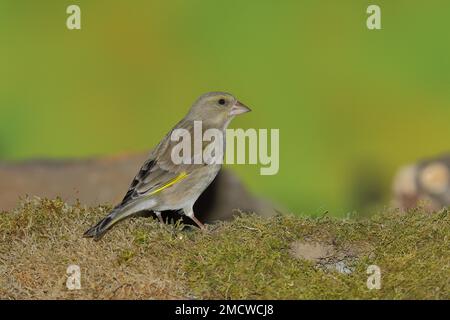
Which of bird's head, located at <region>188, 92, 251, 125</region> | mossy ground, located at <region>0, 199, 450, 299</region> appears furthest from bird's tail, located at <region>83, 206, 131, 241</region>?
bird's head, located at <region>188, 92, 251, 125</region>

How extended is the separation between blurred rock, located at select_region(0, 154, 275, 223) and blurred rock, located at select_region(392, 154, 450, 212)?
1.63 meters

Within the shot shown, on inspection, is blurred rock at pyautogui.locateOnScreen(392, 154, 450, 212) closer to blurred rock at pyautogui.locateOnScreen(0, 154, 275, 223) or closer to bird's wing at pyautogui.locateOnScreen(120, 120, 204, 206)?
blurred rock at pyautogui.locateOnScreen(0, 154, 275, 223)

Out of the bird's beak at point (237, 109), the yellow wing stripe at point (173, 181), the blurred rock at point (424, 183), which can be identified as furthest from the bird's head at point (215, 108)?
the blurred rock at point (424, 183)

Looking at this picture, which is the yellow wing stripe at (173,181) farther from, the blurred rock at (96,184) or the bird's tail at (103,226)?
the blurred rock at (96,184)

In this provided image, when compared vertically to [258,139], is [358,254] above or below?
below

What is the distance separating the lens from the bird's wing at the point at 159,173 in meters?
6.24

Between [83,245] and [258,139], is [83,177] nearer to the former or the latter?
[258,139]

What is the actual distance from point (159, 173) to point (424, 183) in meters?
4.50

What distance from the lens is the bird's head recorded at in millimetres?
6953

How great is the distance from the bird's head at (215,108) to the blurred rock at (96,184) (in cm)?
196
